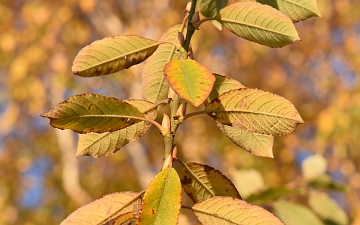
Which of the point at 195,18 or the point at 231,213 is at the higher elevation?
the point at 195,18

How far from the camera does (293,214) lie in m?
0.97

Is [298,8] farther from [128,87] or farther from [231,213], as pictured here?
[128,87]

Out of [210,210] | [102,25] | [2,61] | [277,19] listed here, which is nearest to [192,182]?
[210,210]

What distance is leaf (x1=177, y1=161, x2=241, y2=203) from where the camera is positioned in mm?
458

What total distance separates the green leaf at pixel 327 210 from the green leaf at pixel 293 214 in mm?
135

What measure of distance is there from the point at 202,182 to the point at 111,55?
15 centimetres

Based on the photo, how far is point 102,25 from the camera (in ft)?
17.7

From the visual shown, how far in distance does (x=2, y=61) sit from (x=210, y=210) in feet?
18.1

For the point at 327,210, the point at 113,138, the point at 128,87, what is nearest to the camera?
the point at 113,138

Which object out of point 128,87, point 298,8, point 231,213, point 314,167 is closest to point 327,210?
point 314,167

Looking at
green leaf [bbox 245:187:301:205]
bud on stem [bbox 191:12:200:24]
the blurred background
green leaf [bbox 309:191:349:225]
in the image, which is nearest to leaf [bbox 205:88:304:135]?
bud on stem [bbox 191:12:200:24]

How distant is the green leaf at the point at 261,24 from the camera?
480 mm

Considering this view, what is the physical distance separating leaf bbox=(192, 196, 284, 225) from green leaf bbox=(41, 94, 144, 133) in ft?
0.34

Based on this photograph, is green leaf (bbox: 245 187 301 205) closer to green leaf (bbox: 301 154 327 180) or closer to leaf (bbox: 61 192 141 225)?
green leaf (bbox: 301 154 327 180)
